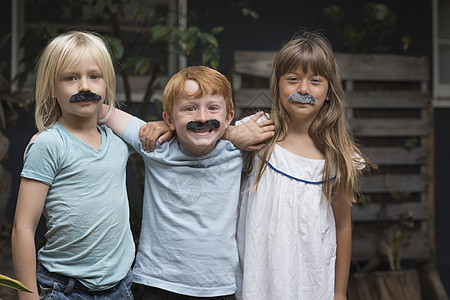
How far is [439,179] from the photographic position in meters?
4.41

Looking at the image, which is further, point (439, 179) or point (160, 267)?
point (439, 179)

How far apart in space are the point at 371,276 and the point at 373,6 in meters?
1.98

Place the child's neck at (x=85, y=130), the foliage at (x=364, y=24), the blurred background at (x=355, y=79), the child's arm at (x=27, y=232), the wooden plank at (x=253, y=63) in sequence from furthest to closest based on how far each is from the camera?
1. the foliage at (x=364, y=24)
2. the blurred background at (x=355, y=79)
3. the wooden plank at (x=253, y=63)
4. the child's neck at (x=85, y=130)
5. the child's arm at (x=27, y=232)

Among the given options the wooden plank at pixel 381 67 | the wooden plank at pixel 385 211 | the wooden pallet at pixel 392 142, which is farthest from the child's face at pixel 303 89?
the wooden plank at pixel 385 211

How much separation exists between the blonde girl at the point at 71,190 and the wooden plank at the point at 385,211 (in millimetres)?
2518

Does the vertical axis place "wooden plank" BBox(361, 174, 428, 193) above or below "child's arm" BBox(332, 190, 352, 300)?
above

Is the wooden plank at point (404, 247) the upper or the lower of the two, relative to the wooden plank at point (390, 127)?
lower

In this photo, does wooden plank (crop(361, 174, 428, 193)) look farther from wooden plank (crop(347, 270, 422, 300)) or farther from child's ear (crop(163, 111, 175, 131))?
child's ear (crop(163, 111, 175, 131))

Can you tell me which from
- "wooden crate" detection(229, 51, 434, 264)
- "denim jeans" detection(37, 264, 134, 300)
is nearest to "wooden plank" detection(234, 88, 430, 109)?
"wooden crate" detection(229, 51, 434, 264)

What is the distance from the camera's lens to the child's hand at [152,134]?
67.1 inches

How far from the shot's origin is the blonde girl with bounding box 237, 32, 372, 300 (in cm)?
181

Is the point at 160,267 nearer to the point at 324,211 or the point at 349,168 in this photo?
the point at 324,211

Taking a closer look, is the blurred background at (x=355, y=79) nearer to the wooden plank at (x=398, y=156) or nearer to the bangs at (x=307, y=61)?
the wooden plank at (x=398, y=156)

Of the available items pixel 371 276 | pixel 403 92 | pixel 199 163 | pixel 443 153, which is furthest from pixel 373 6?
pixel 199 163
